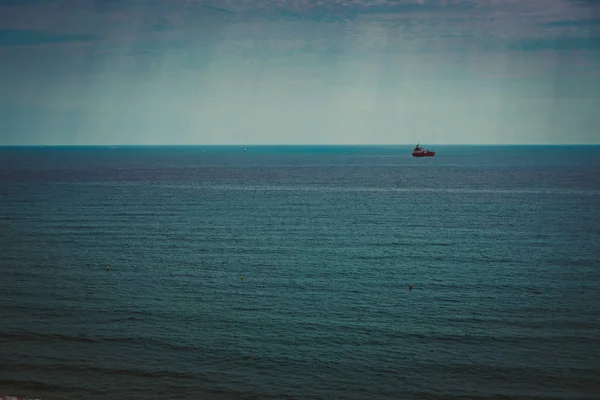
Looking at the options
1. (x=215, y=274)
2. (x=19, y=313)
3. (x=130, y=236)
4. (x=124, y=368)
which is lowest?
(x=124, y=368)

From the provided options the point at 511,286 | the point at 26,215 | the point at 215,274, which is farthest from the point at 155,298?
the point at 26,215

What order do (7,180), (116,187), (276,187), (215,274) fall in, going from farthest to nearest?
(7,180) < (276,187) < (116,187) < (215,274)

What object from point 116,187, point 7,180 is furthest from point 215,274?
point 7,180

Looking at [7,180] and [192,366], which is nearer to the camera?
[192,366]

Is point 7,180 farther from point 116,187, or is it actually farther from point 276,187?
point 276,187

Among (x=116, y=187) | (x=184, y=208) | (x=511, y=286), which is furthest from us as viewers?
(x=116, y=187)

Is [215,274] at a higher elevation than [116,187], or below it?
below

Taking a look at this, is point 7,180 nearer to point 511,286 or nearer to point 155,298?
point 155,298
